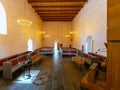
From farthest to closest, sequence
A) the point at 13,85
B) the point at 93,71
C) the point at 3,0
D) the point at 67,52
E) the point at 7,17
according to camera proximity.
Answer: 1. the point at 67,52
2. the point at 7,17
3. the point at 3,0
4. the point at 13,85
5. the point at 93,71

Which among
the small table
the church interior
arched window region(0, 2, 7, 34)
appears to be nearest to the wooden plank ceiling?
the church interior

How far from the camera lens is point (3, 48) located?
7.20m

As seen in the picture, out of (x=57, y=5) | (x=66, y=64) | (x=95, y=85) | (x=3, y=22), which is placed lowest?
(x=66, y=64)

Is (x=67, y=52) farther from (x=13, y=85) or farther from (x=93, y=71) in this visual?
(x=93, y=71)

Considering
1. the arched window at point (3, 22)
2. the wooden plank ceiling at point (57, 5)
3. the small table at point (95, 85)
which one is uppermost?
the wooden plank ceiling at point (57, 5)

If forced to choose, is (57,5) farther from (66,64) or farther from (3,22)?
(3,22)

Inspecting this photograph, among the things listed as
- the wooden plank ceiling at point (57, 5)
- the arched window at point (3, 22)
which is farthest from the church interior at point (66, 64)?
the wooden plank ceiling at point (57, 5)

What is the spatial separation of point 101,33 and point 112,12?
248 inches

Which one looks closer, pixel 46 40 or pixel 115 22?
pixel 115 22

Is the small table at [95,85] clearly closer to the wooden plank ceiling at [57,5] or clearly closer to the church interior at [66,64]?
the church interior at [66,64]

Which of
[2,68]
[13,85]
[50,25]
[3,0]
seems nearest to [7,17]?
[3,0]

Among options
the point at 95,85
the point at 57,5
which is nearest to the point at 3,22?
the point at 95,85

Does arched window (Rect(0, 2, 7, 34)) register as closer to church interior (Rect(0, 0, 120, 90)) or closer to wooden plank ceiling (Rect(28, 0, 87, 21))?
church interior (Rect(0, 0, 120, 90))

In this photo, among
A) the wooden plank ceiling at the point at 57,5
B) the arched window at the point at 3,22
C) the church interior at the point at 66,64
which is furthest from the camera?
the wooden plank ceiling at the point at 57,5
